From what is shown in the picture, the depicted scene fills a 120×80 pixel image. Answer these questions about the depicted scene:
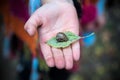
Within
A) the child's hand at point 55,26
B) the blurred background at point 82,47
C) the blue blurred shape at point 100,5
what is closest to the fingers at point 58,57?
the child's hand at point 55,26

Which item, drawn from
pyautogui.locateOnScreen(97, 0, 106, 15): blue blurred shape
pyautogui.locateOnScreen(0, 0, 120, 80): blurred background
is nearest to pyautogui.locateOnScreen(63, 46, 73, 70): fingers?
pyautogui.locateOnScreen(0, 0, 120, 80): blurred background

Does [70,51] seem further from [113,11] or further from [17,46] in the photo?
[113,11]

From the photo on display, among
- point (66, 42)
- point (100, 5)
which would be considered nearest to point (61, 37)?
point (66, 42)

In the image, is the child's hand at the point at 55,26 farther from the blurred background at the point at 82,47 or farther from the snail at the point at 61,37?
the blurred background at the point at 82,47

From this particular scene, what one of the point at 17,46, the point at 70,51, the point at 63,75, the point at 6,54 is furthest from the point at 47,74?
the point at 70,51

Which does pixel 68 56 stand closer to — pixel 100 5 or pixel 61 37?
pixel 61 37

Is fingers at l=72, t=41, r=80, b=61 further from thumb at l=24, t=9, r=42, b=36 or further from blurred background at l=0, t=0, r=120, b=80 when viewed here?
blurred background at l=0, t=0, r=120, b=80

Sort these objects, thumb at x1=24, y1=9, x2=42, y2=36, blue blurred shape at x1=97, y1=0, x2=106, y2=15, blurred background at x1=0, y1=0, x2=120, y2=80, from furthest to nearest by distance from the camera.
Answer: blue blurred shape at x1=97, y1=0, x2=106, y2=15 < blurred background at x1=0, y1=0, x2=120, y2=80 < thumb at x1=24, y1=9, x2=42, y2=36
